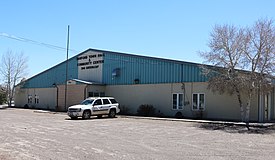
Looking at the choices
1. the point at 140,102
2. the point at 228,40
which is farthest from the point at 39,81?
the point at 228,40

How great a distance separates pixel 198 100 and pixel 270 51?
9.60 metres

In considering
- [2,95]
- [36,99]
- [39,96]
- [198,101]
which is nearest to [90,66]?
[39,96]

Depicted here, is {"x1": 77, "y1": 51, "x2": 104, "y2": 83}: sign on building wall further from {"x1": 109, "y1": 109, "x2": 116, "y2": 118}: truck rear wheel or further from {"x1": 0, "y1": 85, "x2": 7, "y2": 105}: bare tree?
{"x1": 0, "y1": 85, "x2": 7, "y2": 105}: bare tree

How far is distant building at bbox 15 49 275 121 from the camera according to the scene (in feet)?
96.0

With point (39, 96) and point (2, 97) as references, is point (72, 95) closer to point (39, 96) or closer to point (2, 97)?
point (39, 96)

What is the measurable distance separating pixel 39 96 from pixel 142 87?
20.1 metres

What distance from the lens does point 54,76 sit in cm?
4744

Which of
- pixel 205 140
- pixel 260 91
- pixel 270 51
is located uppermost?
pixel 270 51

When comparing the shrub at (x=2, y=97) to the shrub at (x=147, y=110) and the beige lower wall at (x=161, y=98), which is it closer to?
the beige lower wall at (x=161, y=98)

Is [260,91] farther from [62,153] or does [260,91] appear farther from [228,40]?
[62,153]

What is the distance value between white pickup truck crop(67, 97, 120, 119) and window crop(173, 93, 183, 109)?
5.39m

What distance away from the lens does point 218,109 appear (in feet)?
95.8

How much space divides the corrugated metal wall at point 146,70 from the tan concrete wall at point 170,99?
0.63 meters

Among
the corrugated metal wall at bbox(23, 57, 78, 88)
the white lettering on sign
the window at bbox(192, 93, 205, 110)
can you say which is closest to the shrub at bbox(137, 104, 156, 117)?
the window at bbox(192, 93, 205, 110)
